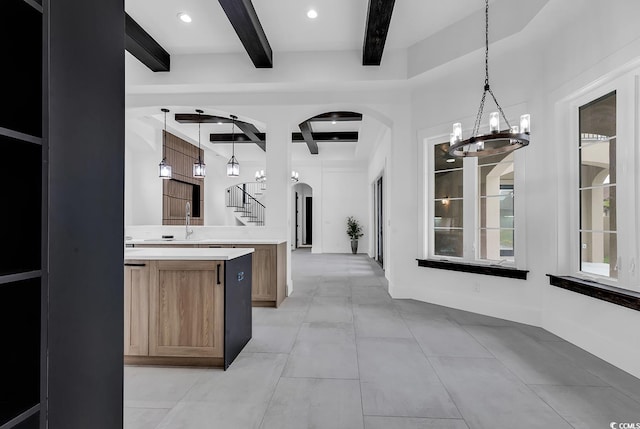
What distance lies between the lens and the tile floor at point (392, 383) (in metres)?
1.96

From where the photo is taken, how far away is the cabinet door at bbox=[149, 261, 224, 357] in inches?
103

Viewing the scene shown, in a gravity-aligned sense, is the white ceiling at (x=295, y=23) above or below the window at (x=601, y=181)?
above

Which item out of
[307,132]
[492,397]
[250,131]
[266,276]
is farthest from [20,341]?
[250,131]

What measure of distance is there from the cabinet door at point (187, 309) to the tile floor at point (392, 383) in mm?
183

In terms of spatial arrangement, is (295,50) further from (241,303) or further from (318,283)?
(318,283)

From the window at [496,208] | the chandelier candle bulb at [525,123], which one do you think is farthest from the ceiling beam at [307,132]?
the chandelier candle bulb at [525,123]

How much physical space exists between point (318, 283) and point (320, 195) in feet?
18.9

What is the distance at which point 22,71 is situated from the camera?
43.4 inches

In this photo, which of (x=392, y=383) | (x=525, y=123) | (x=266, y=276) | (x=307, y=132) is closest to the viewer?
(x=392, y=383)

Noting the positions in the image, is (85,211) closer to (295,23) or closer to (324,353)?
(324,353)

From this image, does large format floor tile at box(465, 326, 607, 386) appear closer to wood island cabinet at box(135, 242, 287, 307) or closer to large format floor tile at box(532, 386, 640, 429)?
large format floor tile at box(532, 386, 640, 429)

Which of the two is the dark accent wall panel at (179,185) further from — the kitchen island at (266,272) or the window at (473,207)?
the window at (473,207)

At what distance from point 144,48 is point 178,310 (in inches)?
136

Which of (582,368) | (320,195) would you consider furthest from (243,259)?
(320,195)
